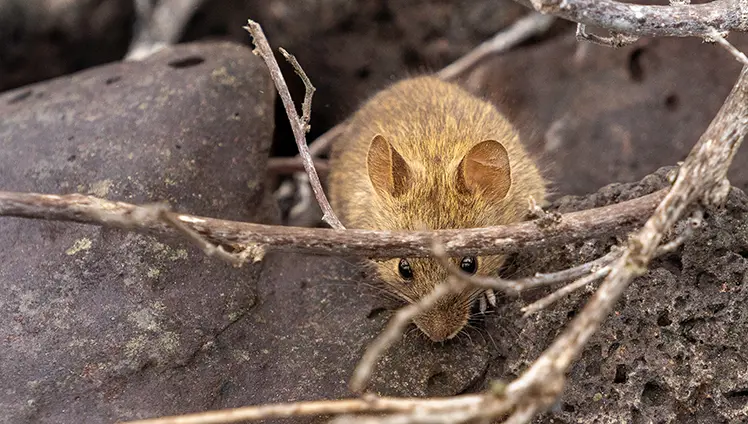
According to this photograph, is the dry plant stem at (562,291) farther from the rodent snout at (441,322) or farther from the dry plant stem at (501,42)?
the dry plant stem at (501,42)

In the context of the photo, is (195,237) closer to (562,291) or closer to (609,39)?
(562,291)

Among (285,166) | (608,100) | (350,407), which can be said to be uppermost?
(608,100)

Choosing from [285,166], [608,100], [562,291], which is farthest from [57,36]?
[562,291]

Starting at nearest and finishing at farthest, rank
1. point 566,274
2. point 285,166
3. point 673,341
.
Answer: point 566,274
point 673,341
point 285,166

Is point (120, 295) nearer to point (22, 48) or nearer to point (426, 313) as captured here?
point (426, 313)

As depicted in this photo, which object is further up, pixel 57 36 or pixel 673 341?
pixel 57 36

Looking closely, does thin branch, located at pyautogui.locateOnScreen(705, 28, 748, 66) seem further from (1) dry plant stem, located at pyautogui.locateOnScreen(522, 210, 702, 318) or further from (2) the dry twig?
(2) the dry twig

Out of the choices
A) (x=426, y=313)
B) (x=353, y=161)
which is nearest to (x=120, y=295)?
(x=426, y=313)

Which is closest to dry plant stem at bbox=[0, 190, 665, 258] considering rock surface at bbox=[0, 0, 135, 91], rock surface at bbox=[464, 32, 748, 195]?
rock surface at bbox=[464, 32, 748, 195]
